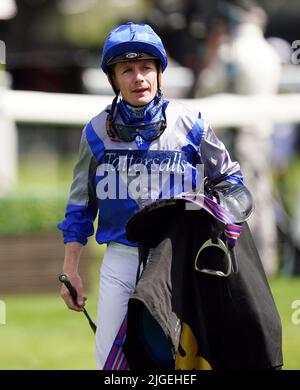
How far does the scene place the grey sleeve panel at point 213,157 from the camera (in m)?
4.70

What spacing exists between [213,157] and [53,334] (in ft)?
13.9

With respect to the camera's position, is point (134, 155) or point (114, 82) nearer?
point (134, 155)

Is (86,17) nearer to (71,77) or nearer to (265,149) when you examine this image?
(71,77)

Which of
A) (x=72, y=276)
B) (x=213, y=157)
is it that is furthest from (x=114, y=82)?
Result: (x=72, y=276)

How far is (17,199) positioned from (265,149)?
2.70m

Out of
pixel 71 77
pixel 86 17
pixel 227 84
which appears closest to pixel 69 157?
pixel 71 77

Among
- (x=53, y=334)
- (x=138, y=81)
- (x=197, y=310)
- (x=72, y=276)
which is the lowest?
(x=53, y=334)

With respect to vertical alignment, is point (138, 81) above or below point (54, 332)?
above

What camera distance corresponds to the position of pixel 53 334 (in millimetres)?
8641

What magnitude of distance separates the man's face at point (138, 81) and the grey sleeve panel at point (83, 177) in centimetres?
27

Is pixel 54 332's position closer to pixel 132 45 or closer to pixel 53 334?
pixel 53 334

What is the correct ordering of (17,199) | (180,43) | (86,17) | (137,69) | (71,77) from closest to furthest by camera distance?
(137,69) → (17,199) → (180,43) → (71,77) → (86,17)

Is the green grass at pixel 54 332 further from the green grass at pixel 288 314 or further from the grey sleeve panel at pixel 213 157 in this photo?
the grey sleeve panel at pixel 213 157

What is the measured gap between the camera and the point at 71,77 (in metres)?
22.2
